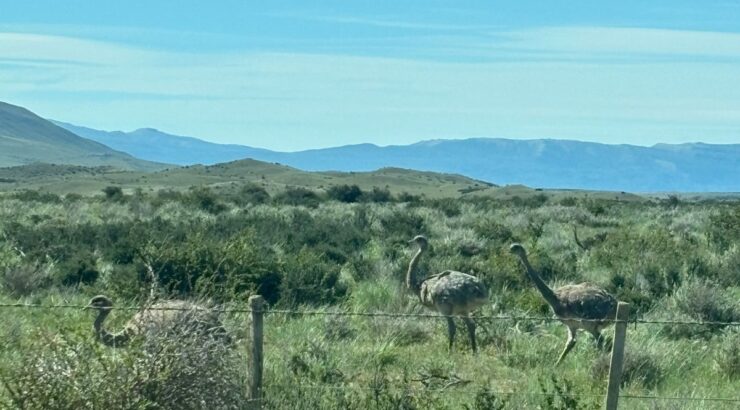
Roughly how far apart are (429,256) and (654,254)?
4.02 metres

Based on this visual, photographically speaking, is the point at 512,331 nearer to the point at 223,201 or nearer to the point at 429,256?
the point at 429,256

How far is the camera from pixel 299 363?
10.2 meters

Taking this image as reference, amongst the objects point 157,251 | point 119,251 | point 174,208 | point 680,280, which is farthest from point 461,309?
point 174,208

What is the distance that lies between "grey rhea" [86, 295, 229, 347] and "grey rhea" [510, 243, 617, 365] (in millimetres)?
4253

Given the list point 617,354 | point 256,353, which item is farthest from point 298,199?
point 617,354

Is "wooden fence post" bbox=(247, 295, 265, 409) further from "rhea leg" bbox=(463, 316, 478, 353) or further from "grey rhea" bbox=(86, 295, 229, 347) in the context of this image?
"rhea leg" bbox=(463, 316, 478, 353)

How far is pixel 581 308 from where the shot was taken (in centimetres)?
1195

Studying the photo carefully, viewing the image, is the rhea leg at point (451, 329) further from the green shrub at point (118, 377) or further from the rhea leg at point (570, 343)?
the green shrub at point (118, 377)

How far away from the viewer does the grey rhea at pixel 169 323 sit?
7.93m

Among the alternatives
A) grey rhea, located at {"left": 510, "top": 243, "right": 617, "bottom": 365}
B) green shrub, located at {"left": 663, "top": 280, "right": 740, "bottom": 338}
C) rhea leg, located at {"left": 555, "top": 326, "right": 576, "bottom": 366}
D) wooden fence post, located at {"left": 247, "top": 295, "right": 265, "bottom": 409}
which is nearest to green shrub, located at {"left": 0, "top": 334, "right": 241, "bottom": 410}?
wooden fence post, located at {"left": 247, "top": 295, "right": 265, "bottom": 409}

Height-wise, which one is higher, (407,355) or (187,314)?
(187,314)

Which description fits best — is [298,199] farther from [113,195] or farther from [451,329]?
[451,329]

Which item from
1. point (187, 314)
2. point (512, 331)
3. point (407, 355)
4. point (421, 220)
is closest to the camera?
point (187, 314)

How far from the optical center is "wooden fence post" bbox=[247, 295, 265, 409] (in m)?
7.85
